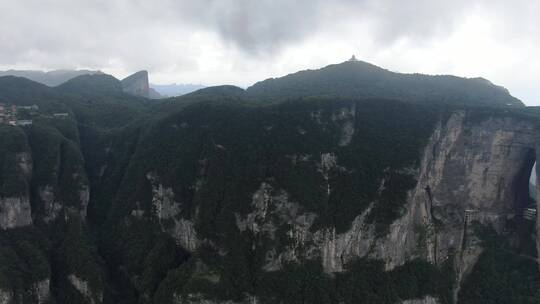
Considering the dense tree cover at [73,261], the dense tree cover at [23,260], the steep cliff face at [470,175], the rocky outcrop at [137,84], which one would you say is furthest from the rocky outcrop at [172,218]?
the rocky outcrop at [137,84]

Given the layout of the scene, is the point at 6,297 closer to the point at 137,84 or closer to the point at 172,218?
the point at 172,218

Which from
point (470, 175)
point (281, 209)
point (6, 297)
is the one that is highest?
point (470, 175)

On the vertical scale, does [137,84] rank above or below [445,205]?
above

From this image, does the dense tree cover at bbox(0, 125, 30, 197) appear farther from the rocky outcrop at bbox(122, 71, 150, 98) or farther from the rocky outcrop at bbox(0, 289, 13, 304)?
the rocky outcrop at bbox(122, 71, 150, 98)

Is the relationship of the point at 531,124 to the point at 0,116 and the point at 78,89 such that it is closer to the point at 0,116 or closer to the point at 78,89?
the point at 0,116

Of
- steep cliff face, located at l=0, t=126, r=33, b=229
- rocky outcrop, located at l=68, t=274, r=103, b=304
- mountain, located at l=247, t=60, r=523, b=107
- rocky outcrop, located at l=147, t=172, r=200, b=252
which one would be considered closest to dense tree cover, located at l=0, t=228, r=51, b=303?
steep cliff face, located at l=0, t=126, r=33, b=229

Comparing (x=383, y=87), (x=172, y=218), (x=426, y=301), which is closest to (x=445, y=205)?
(x=426, y=301)

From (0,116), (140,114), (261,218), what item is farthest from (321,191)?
(0,116)
